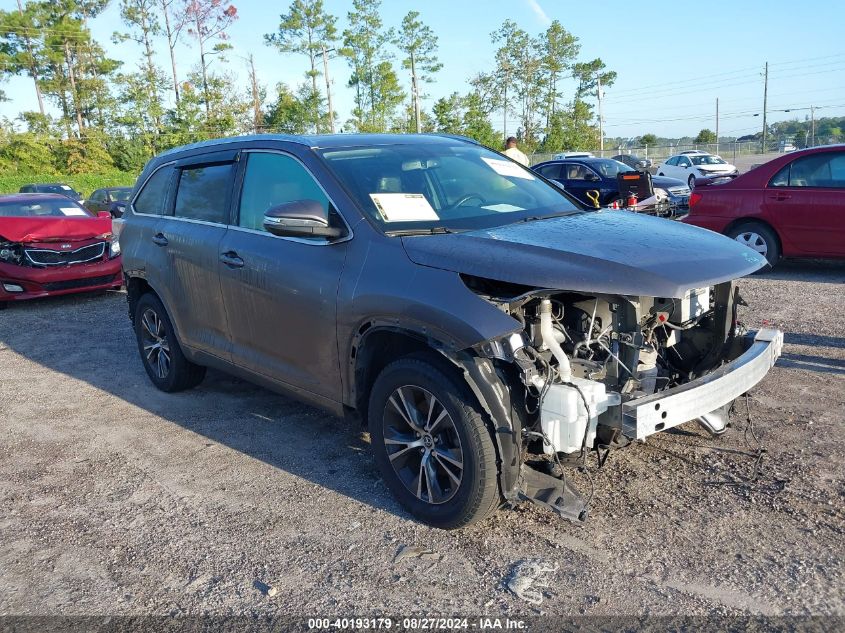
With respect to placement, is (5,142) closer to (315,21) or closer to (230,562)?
(315,21)

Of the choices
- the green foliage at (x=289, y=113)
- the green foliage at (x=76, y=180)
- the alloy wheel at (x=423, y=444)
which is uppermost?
the green foliage at (x=289, y=113)

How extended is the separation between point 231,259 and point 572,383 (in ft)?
7.79

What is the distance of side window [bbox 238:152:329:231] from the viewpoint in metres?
4.14

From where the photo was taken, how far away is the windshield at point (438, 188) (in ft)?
12.7

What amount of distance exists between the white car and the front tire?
2853cm

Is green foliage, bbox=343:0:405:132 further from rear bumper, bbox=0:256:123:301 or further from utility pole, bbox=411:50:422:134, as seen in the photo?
rear bumper, bbox=0:256:123:301

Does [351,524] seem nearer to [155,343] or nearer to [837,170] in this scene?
[155,343]

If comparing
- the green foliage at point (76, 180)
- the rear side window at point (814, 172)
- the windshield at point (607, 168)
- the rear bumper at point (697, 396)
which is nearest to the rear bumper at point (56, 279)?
the rear bumper at point (697, 396)

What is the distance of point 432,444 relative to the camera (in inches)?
136

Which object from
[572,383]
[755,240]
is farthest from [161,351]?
[755,240]

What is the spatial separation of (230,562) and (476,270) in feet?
5.78

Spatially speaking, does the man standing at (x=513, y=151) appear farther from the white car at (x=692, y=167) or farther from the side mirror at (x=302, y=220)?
the white car at (x=692, y=167)

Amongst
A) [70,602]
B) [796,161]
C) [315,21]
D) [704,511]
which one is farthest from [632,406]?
[315,21]

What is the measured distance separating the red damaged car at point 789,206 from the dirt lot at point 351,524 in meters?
3.66
